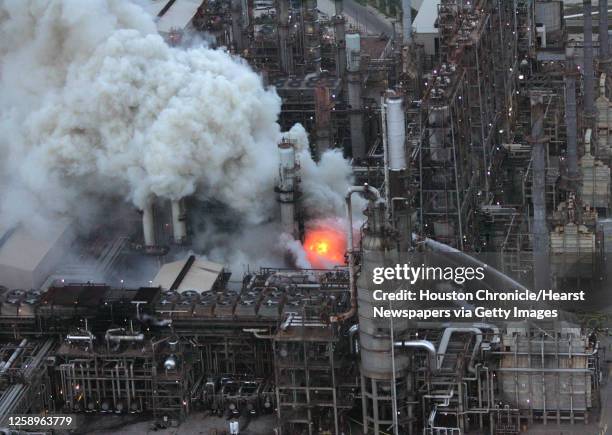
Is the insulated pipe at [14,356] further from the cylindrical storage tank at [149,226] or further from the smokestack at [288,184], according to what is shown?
the smokestack at [288,184]

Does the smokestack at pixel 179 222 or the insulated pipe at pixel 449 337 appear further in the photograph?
the smokestack at pixel 179 222

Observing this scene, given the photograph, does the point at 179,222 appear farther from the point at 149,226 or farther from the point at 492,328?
the point at 492,328

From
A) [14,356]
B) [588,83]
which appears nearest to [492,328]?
[14,356]

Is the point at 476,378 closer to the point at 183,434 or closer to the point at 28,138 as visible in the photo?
the point at 183,434

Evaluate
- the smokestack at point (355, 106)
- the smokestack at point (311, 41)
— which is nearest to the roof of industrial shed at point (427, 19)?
the smokestack at point (311, 41)

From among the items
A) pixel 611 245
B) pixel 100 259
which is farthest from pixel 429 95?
pixel 100 259

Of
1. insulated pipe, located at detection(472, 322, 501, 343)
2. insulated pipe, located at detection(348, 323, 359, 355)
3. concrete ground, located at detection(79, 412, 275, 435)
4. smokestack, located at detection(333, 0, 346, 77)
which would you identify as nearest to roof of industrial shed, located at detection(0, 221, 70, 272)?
concrete ground, located at detection(79, 412, 275, 435)
